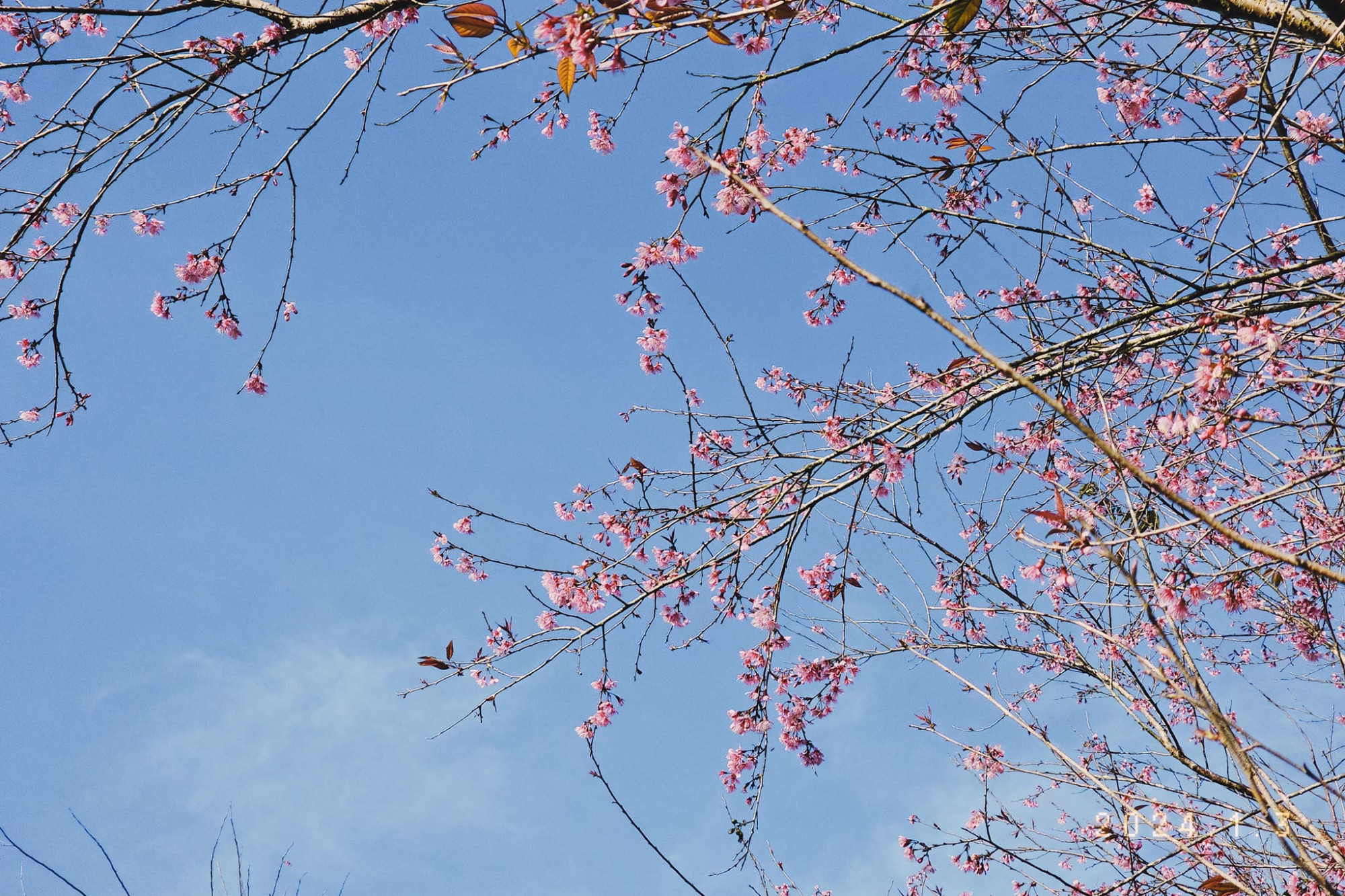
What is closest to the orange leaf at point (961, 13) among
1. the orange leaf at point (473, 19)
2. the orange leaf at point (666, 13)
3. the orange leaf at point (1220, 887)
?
the orange leaf at point (666, 13)

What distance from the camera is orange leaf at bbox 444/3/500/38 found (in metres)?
2.64

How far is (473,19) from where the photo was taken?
105 inches

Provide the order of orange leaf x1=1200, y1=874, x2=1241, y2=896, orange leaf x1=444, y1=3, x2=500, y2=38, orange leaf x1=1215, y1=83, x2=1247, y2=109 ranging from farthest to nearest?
orange leaf x1=1215, y1=83, x2=1247, y2=109 → orange leaf x1=444, y1=3, x2=500, y2=38 → orange leaf x1=1200, y1=874, x2=1241, y2=896

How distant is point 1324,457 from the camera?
3936 millimetres

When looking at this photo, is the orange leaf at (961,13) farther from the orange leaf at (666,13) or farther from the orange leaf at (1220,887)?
the orange leaf at (1220,887)

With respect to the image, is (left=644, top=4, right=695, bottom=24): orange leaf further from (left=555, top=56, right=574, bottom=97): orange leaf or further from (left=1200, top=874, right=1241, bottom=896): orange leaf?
(left=1200, top=874, right=1241, bottom=896): orange leaf

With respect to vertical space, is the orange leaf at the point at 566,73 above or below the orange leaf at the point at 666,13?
below

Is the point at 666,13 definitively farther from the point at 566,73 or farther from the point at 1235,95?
the point at 1235,95

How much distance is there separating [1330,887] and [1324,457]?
10.3 feet

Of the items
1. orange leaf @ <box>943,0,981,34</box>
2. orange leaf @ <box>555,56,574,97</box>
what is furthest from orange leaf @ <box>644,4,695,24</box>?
orange leaf @ <box>943,0,981,34</box>

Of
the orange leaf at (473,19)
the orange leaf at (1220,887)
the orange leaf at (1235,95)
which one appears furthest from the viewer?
the orange leaf at (1235,95)

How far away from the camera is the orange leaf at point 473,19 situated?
104 inches

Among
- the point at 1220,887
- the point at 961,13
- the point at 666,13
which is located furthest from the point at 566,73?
the point at 1220,887

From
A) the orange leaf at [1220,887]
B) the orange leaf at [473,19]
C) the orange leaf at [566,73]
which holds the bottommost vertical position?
the orange leaf at [1220,887]
